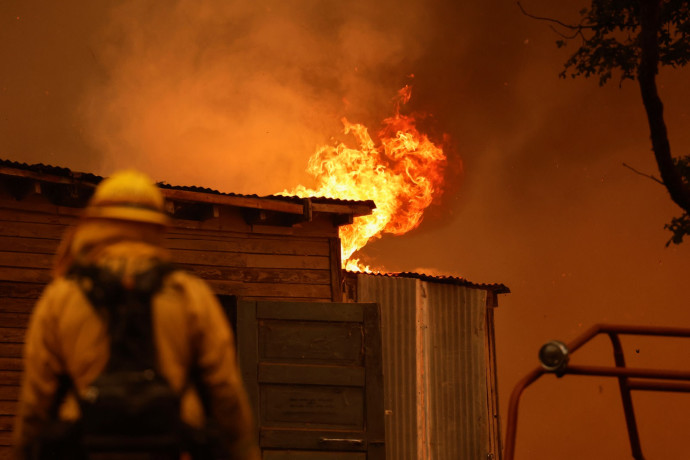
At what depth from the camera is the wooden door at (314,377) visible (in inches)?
A: 385

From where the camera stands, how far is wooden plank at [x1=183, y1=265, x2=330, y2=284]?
10766 mm

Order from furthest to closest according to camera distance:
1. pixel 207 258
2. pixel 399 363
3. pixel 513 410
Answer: pixel 399 363, pixel 207 258, pixel 513 410

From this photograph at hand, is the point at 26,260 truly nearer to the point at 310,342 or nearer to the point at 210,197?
the point at 210,197

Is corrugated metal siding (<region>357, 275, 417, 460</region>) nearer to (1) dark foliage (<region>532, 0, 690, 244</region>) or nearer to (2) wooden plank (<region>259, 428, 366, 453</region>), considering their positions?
(2) wooden plank (<region>259, 428, 366, 453</region>)

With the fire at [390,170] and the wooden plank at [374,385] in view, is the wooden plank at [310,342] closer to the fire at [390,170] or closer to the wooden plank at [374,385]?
the wooden plank at [374,385]

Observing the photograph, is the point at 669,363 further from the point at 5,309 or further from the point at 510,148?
the point at 5,309

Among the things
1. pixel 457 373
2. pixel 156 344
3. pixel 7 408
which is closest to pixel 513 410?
pixel 156 344

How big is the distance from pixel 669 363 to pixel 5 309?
17.9 meters

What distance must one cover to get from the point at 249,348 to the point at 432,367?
5.07m

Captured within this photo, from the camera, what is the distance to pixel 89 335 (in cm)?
354

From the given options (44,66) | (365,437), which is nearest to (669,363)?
(365,437)

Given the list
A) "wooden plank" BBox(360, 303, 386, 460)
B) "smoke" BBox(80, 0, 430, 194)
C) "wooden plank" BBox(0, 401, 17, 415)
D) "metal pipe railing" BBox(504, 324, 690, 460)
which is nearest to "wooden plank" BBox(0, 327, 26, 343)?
"wooden plank" BBox(0, 401, 17, 415)

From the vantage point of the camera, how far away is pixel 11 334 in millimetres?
9578

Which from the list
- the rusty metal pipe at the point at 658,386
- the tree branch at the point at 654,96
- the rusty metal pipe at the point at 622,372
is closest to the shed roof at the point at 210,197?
the tree branch at the point at 654,96
